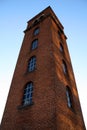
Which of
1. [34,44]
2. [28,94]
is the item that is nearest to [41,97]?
[28,94]

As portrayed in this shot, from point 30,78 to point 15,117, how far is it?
9.24 feet

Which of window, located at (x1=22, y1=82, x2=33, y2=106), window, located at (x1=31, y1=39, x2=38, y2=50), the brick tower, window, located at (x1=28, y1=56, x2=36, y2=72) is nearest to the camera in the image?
the brick tower

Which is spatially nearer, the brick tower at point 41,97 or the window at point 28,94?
the brick tower at point 41,97

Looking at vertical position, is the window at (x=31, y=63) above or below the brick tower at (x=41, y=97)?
above

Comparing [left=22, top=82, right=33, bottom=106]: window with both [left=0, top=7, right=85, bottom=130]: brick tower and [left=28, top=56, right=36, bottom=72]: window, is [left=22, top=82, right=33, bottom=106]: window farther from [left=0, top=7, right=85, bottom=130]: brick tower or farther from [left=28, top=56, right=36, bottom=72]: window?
[left=28, top=56, right=36, bottom=72]: window

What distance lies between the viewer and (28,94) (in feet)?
29.3

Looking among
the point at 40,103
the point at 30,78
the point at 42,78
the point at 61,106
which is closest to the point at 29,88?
the point at 30,78

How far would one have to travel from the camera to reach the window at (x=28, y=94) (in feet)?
28.0

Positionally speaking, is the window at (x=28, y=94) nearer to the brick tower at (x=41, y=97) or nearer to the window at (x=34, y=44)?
the brick tower at (x=41, y=97)

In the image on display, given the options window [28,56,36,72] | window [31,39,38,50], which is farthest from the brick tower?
window [31,39,38,50]

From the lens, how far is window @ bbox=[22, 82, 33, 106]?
8547 mm

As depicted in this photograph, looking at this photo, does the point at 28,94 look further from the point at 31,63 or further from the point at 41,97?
the point at 31,63

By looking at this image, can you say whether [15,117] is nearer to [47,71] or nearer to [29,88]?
[29,88]

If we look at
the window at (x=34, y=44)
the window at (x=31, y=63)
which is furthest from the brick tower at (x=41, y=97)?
the window at (x=34, y=44)
